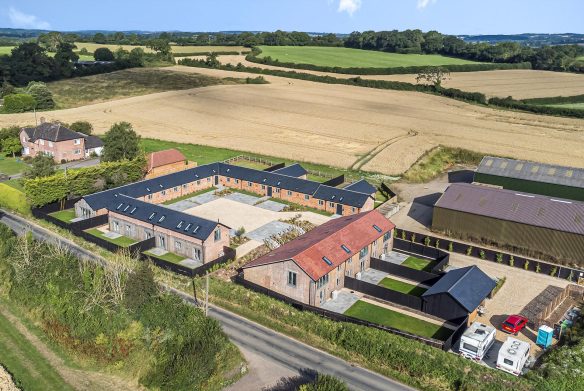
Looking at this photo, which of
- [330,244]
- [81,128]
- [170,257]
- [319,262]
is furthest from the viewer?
[81,128]

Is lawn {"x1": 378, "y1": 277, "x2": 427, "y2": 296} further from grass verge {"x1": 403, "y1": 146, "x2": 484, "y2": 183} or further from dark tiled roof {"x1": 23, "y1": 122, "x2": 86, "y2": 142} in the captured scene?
dark tiled roof {"x1": 23, "y1": 122, "x2": 86, "y2": 142}

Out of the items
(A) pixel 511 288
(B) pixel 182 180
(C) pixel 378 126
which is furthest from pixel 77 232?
(C) pixel 378 126

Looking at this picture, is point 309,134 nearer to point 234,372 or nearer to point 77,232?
point 77,232

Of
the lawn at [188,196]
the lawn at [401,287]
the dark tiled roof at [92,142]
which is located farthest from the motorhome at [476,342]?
the dark tiled roof at [92,142]

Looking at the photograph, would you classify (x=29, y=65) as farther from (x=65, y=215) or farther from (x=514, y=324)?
(x=514, y=324)

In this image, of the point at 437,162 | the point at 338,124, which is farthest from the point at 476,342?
the point at 338,124

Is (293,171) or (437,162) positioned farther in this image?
(437,162)

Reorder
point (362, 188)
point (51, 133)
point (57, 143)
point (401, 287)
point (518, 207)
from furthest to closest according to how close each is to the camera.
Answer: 1. point (51, 133)
2. point (57, 143)
3. point (362, 188)
4. point (518, 207)
5. point (401, 287)

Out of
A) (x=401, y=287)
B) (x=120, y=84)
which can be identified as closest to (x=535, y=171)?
(x=401, y=287)

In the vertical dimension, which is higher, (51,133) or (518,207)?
(51,133)

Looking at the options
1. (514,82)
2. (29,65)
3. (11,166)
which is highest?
(29,65)
